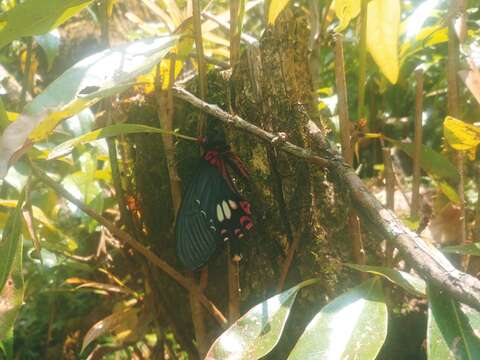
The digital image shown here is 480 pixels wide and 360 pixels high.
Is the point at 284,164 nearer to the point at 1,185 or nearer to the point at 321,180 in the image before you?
the point at 321,180

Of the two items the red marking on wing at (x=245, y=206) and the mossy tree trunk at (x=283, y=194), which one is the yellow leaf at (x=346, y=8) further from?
the red marking on wing at (x=245, y=206)

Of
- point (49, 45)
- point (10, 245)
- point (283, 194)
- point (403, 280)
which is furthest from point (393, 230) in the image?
point (49, 45)

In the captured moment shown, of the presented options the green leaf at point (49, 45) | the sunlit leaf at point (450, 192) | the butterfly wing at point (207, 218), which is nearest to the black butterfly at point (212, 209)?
the butterfly wing at point (207, 218)

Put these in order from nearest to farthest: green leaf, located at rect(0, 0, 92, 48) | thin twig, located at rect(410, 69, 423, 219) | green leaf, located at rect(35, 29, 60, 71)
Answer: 1. green leaf, located at rect(0, 0, 92, 48)
2. thin twig, located at rect(410, 69, 423, 219)
3. green leaf, located at rect(35, 29, 60, 71)

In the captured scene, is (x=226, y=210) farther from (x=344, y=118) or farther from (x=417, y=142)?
(x=417, y=142)

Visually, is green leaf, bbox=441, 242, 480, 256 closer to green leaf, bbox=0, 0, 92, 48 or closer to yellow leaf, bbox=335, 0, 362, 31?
yellow leaf, bbox=335, 0, 362, 31

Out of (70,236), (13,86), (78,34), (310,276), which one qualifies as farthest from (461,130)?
(78,34)

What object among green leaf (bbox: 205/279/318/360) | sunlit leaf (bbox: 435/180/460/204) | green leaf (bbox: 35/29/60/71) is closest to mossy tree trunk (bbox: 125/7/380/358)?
green leaf (bbox: 205/279/318/360)
